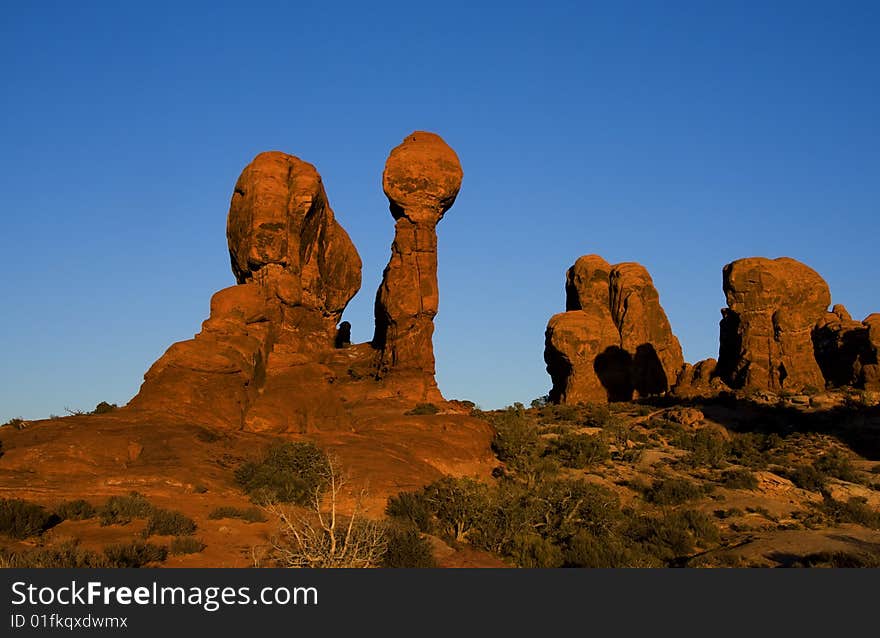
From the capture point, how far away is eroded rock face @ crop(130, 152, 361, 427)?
28438 mm

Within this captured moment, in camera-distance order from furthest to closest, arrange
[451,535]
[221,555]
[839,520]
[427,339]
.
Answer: [427,339] < [839,520] < [451,535] < [221,555]

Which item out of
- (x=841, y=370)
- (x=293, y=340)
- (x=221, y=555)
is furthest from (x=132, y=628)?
(x=841, y=370)

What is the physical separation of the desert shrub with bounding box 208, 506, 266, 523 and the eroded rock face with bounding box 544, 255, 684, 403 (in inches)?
1767

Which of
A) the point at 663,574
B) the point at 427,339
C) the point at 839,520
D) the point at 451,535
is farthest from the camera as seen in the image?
the point at 427,339

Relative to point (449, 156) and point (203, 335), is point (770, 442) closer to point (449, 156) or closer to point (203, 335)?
point (449, 156)

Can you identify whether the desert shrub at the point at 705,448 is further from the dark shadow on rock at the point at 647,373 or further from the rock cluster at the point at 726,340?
the dark shadow on rock at the point at 647,373

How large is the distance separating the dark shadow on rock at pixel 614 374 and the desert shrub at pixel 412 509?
43059mm

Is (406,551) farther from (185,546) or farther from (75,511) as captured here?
(75,511)

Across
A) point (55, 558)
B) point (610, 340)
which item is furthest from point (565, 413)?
point (55, 558)

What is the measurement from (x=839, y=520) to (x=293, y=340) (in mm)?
27326

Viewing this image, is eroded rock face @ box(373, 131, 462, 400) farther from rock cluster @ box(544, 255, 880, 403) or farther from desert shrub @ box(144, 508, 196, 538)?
desert shrub @ box(144, 508, 196, 538)

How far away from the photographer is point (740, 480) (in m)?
31.1

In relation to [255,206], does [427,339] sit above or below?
below

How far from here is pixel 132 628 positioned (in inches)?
388
